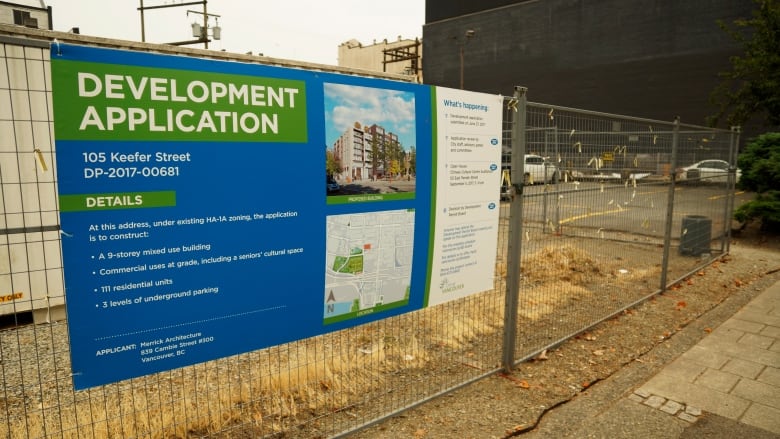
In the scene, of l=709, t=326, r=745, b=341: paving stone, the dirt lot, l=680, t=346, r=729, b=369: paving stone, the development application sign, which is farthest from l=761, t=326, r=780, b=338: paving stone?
the development application sign

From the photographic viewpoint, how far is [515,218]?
4215 millimetres

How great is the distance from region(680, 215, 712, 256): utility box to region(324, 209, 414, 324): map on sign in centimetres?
720

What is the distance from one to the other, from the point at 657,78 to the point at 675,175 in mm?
27076

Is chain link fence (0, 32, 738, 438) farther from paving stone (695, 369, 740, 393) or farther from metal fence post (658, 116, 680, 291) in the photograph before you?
paving stone (695, 369, 740, 393)

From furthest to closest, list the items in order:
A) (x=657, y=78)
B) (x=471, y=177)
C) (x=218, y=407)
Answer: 1. (x=657, y=78)
2. (x=471, y=177)
3. (x=218, y=407)

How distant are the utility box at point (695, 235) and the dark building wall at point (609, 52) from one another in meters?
22.5

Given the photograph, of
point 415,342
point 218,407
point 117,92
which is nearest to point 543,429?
point 415,342

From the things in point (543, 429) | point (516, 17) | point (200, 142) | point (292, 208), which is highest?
point (516, 17)

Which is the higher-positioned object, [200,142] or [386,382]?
[200,142]

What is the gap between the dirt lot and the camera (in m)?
3.55

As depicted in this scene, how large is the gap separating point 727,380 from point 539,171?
240 cm

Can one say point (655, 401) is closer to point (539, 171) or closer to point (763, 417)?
point (763, 417)

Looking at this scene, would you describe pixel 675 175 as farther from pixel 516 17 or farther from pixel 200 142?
pixel 516 17

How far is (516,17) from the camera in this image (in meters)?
36.8
